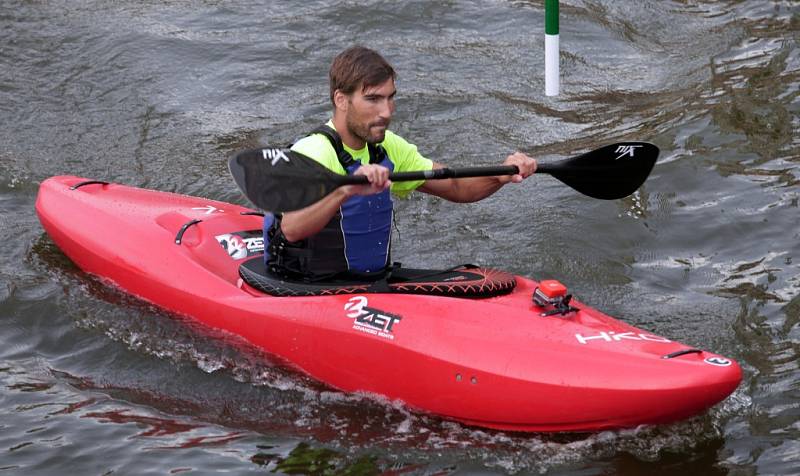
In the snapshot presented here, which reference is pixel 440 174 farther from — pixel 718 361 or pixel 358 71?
pixel 718 361

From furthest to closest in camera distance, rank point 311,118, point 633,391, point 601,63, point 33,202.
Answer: point 601,63 → point 311,118 → point 33,202 → point 633,391

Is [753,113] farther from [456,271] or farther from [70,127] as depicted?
[70,127]

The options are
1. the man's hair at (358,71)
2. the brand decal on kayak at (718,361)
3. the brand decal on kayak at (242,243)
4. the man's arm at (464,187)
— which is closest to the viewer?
the brand decal on kayak at (718,361)

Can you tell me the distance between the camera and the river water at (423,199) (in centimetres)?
433

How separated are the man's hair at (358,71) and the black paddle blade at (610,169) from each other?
0.99 m

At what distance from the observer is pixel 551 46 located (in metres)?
7.78

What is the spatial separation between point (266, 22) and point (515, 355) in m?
6.43

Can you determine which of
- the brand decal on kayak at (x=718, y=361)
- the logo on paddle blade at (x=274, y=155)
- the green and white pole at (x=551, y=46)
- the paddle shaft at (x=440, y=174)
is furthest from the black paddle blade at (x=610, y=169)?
the green and white pole at (x=551, y=46)

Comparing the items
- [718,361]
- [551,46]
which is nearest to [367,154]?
[718,361]

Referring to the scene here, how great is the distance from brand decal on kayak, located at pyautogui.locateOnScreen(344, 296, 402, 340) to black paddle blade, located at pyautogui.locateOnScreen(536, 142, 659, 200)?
3.55ft

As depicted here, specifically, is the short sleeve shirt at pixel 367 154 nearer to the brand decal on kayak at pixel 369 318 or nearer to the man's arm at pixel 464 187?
the man's arm at pixel 464 187

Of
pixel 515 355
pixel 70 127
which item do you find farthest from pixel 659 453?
pixel 70 127

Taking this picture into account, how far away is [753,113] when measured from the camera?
7656mm

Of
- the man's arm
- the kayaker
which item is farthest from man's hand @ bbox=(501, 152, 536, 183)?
the man's arm
